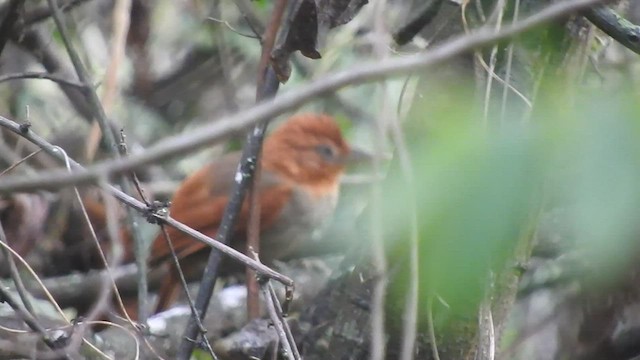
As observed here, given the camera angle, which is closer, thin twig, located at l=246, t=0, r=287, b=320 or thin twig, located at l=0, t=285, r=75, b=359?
thin twig, located at l=0, t=285, r=75, b=359

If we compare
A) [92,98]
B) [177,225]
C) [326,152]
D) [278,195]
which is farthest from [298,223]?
[177,225]

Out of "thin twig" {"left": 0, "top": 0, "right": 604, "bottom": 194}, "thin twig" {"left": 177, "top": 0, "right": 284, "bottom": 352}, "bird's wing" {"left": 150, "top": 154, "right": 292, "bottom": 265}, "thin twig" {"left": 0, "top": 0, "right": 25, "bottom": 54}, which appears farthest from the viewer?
"bird's wing" {"left": 150, "top": 154, "right": 292, "bottom": 265}

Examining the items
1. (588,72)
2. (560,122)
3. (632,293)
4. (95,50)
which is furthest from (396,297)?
(95,50)

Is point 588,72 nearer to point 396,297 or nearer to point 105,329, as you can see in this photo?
point 396,297

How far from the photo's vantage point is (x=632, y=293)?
2100 mm

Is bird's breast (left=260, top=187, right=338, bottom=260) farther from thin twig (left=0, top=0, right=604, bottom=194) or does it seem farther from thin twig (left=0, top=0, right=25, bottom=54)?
thin twig (left=0, top=0, right=604, bottom=194)

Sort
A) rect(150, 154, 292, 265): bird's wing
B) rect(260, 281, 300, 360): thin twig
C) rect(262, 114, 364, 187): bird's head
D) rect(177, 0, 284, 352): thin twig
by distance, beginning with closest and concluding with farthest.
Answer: rect(260, 281, 300, 360): thin twig, rect(177, 0, 284, 352): thin twig, rect(150, 154, 292, 265): bird's wing, rect(262, 114, 364, 187): bird's head

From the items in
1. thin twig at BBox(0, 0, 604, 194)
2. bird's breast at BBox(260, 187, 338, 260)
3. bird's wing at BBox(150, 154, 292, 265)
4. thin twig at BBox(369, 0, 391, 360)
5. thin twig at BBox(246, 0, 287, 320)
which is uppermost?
thin twig at BBox(0, 0, 604, 194)

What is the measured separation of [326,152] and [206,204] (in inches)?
22.4

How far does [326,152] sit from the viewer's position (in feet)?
13.6

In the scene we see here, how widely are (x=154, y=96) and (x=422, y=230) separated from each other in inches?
136

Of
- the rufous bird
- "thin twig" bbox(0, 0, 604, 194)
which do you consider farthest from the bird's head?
"thin twig" bbox(0, 0, 604, 194)

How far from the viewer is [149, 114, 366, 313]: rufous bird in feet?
12.4

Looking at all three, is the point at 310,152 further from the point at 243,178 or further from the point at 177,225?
the point at 177,225
